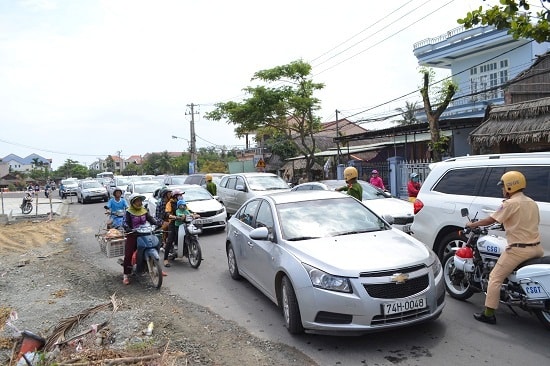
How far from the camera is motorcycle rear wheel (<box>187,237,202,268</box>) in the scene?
28.1ft

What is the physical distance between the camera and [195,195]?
43.9 ft

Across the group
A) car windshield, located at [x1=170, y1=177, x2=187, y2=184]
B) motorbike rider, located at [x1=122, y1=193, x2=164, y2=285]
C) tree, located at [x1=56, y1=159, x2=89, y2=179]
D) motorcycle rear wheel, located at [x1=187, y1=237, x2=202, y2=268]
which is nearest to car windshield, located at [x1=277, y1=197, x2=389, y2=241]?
motorbike rider, located at [x1=122, y1=193, x2=164, y2=285]

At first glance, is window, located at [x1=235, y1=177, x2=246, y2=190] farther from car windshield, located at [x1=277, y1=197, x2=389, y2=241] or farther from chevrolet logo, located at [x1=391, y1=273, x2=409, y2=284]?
Answer: chevrolet logo, located at [x1=391, y1=273, x2=409, y2=284]

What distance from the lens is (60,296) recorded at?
6965 millimetres

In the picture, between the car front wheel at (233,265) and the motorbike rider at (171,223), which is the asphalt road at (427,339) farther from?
the motorbike rider at (171,223)

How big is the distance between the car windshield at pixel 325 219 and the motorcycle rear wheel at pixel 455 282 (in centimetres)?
104

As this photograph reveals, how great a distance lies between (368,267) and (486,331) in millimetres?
1606

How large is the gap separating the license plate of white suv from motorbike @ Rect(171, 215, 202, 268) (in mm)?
4927

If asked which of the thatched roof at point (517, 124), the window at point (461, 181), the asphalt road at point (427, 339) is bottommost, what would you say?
the asphalt road at point (427, 339)

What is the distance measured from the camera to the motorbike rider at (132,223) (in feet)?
24.4

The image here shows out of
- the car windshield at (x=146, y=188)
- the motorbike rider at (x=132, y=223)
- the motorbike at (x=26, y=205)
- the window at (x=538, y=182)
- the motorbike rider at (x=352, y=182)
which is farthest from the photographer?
the motorbike at (x=26, y=205)

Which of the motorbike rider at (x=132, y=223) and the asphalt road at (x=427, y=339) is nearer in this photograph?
the asphalt road at (x=427, y=339)

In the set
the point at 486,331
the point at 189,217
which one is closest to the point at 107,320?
the point at 189,217

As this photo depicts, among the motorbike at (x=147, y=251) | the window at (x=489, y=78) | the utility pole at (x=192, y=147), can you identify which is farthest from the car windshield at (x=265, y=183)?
the utility pole at (x=192, y=147)
